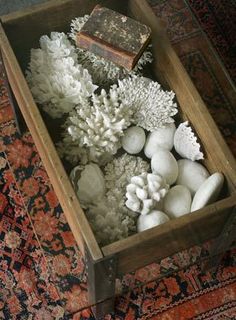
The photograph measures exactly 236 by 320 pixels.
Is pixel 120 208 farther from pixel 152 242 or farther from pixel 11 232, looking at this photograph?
pixel 11 232

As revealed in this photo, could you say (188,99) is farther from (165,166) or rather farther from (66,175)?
(66,175)

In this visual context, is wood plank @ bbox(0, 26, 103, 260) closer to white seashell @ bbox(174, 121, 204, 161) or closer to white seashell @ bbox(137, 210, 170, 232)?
white seashell @ bbox(137, 210, 170, 232)

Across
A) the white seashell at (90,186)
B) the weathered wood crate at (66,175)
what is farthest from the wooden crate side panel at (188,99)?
the white seashell at (90,186)

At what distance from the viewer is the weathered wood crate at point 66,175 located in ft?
2.70

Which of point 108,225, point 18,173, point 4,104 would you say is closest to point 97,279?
point 108,225

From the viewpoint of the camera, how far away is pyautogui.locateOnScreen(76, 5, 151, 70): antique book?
39.6 inches

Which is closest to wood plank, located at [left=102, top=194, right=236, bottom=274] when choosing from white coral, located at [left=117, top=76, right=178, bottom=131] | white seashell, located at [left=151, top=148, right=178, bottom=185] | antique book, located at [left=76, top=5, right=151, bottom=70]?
white seashell, located at [left=151, top=148, right=178, bottom=185]

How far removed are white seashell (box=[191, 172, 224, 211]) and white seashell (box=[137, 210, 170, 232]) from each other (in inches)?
2.4

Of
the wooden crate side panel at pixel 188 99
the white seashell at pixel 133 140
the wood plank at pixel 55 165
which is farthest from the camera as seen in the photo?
the white seashell at pixel 133 140

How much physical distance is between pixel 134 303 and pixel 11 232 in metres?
0.36

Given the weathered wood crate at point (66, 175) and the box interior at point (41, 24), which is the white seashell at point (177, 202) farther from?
the box interior at point (41, 24)

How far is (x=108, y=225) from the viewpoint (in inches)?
35.2

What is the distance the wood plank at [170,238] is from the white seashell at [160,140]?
20 centimetres

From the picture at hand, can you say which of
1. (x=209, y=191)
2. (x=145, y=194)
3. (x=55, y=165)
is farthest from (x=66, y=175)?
(x=209, y=191)
